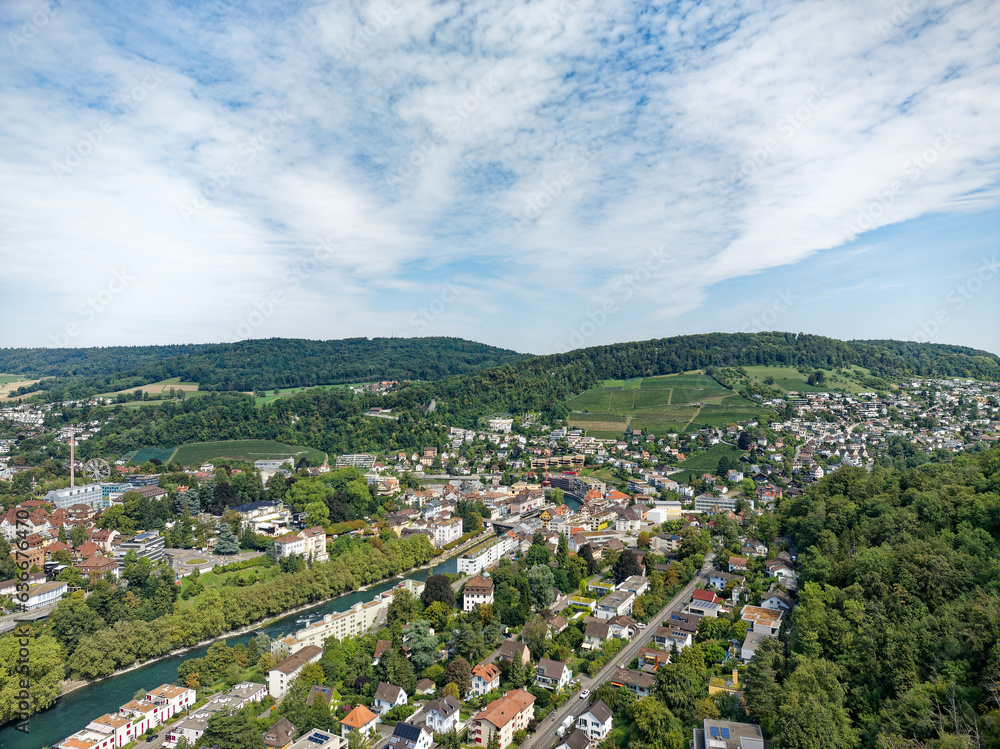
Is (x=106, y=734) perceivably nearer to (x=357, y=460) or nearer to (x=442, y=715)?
(x=442, y=715)

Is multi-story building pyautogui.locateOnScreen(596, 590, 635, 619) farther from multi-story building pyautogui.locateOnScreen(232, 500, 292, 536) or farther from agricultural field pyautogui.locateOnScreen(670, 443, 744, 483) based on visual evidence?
agricultural field pyautogui.locateOnScreen(670, 443, 744, 483)

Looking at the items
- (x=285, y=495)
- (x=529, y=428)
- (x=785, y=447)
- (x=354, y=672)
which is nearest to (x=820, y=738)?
(x=354, y=672)

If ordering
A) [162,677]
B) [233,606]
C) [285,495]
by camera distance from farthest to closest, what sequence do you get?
[285,495] → [233,606] → [162,677]

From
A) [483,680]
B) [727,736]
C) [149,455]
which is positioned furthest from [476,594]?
[149,455]

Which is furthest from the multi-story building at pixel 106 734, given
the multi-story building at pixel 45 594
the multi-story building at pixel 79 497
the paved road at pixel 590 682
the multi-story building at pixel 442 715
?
the multi-story building at pixel 79 497

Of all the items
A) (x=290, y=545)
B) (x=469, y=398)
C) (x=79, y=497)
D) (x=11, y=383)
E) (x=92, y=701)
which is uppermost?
(x=11, y=383)

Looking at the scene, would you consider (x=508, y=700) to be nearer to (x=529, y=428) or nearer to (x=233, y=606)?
(x=233, y=606)

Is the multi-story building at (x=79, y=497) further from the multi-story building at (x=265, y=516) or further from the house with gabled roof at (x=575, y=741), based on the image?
the house with gabled roof at (x=575, y=741)
